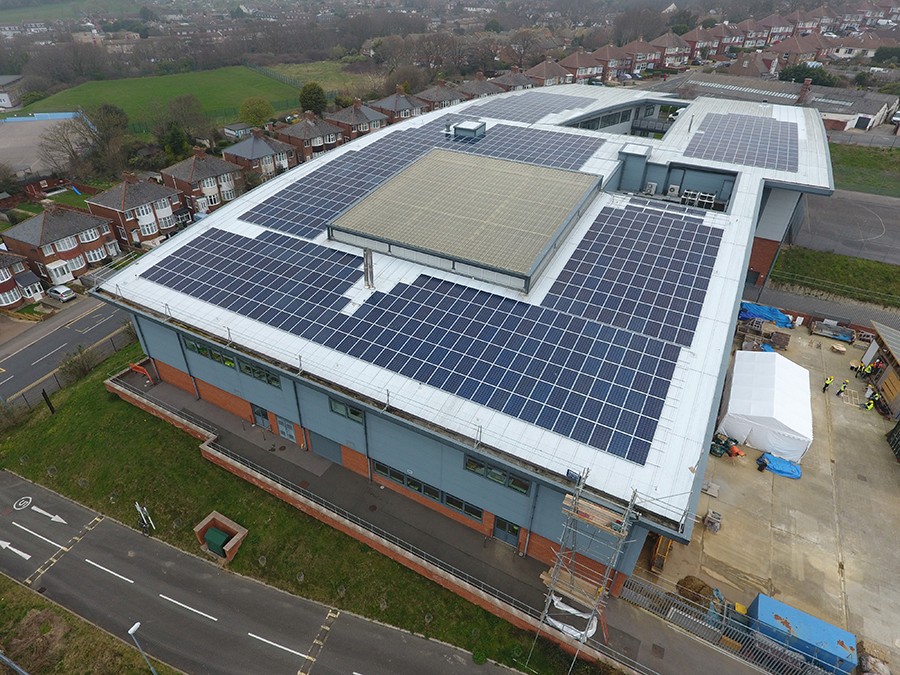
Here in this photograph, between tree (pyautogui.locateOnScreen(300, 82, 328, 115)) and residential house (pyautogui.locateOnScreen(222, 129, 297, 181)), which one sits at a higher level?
tree (pyautogui.locateOnScreen(300, 82, 328, 115))

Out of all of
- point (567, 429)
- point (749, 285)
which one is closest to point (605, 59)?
point (749, 285)

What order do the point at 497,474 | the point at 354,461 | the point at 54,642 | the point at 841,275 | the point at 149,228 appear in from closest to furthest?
the point at 54,642 < the point at 497,474 < the point at 354,461 < the point at 841,275 < the point at 149,228

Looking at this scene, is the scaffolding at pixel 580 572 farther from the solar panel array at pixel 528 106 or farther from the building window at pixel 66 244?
the building window at pixel 66 244

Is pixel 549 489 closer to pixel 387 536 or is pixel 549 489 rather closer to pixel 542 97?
pixel 387 536

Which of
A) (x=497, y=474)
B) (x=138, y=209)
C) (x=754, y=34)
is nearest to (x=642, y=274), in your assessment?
(x=497, y=474)

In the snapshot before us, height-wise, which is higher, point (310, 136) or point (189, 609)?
point (310, 136)

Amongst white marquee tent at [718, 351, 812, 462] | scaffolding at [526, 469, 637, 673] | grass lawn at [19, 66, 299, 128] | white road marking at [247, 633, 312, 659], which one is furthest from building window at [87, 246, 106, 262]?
white marquee tent at [718, 351, 812, 462]

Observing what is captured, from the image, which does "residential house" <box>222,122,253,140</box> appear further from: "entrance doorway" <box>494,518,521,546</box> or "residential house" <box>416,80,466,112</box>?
"entrance doorway" <box>494,518,521,546</box>

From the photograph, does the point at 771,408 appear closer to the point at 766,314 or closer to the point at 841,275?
the point at 766,314
